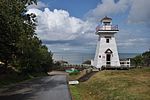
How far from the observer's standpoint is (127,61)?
70438mm

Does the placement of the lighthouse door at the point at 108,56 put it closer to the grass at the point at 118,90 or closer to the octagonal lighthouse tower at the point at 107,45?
the octagonal lighthouse tower at the point at 107,45

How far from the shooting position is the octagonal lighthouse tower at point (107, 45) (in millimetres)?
71000

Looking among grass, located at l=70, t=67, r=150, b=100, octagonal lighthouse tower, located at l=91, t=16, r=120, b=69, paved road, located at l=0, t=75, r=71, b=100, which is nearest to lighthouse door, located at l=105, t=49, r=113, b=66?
octagonal lighthouse tower, located at l=91, t=16, r=120, b=69

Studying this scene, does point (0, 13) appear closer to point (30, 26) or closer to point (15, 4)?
point (15, 4)

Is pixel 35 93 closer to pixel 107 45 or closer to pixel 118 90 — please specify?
pixel 118 90

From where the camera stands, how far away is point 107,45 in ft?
235

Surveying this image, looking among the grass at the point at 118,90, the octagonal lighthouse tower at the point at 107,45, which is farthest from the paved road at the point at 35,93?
the octagonal lighthouse tower at the point at 107,45

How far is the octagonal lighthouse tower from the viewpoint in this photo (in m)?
71.0

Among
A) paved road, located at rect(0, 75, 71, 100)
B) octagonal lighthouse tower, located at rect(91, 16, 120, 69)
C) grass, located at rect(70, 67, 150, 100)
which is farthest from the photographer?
octagonal lighthouse tower, located at rect(91, 16, 120, 69)

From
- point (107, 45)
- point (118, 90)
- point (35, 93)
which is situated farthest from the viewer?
point (107, 45)

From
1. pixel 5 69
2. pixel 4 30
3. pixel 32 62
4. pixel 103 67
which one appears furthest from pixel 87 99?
pixel 32 62

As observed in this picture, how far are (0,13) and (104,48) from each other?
47.8 m

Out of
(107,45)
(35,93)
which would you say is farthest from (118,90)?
(107,45)

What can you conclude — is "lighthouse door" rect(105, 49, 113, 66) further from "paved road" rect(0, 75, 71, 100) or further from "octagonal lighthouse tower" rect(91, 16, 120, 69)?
"paved road" rect(0, 75, 71, 100)
